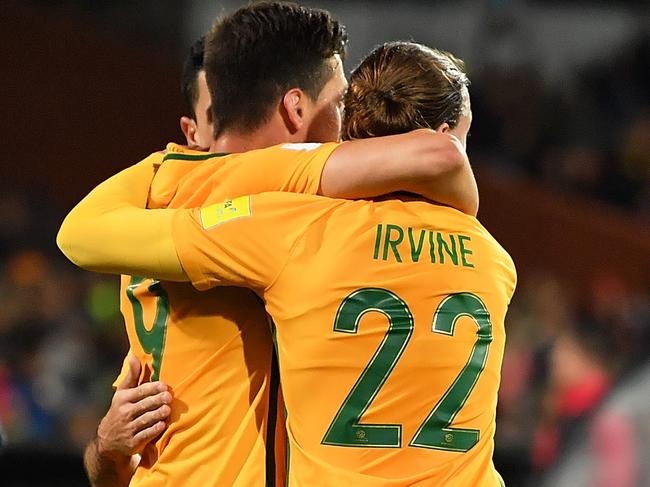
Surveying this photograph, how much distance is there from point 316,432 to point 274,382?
0.19m

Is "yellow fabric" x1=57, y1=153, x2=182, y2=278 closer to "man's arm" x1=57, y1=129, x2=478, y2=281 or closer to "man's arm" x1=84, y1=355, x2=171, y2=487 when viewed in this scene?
"man's arm" x1=57, y1=129, x2=478, y2=281

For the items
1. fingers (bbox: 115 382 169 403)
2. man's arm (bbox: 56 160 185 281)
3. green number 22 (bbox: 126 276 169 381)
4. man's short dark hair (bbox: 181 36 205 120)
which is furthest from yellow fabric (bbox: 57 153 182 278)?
man's short dark hair (bbox: 181 36 205 120)

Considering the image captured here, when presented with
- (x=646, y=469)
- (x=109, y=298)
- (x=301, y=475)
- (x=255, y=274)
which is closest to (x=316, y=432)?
(x=301, y=475)

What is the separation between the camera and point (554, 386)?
6.22 m

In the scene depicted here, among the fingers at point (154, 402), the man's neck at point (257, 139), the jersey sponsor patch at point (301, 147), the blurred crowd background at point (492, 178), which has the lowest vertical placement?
the blurred crowd background at point (492, 178)

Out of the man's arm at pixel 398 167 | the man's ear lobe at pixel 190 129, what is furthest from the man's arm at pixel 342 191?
the man's ear lobe at pixel 190 129

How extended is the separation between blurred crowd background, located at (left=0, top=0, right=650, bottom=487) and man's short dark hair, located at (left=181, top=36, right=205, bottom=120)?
2650 millimetres

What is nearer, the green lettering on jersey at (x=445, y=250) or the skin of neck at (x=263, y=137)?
the green lettering on jersey at (x=445, y=250)

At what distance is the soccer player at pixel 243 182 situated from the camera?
6.97ft

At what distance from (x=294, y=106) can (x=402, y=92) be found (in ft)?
0.88

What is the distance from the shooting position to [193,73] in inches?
104

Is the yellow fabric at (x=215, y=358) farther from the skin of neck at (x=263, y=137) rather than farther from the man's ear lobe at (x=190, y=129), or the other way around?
the man's ear lobe at (x=190, y=129)

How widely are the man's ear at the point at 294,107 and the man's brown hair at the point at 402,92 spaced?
0.49ft

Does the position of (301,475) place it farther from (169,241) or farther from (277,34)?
(277,34)
